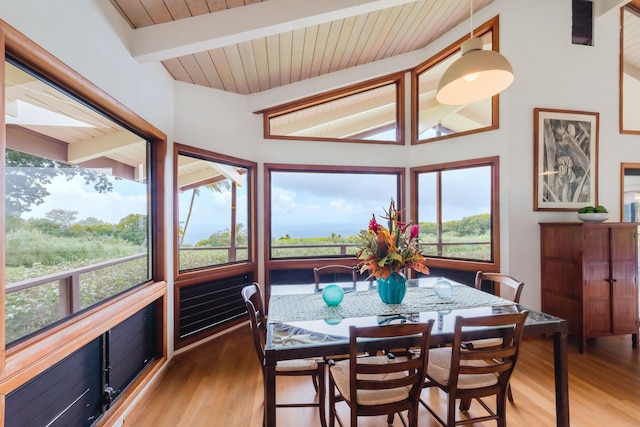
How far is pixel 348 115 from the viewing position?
4.34m

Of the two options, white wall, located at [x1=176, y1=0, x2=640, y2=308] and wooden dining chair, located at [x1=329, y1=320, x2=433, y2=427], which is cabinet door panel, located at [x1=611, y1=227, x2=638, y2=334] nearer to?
white wall, located at [x1=176, y1=0, x2=640, y2=308]

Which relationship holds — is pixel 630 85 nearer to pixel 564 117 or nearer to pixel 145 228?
pixel 564 117

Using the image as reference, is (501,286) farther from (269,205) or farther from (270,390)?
(270,390)

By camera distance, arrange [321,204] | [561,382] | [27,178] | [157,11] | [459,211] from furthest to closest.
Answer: [321,204]
[459,211]
[157,11]
[561,382]
[27,178]

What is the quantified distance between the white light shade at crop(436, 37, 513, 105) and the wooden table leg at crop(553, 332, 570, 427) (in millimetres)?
1627

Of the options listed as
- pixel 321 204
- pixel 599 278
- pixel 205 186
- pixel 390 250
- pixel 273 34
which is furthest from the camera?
pixel 321 204

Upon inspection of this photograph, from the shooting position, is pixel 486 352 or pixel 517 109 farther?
pixel 517 109

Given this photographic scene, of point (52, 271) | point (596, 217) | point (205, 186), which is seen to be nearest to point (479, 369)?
point (52, 271)

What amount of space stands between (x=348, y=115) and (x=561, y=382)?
11.9 ft

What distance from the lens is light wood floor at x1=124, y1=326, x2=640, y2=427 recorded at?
2146 millimetres

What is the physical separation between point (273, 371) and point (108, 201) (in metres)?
1.66

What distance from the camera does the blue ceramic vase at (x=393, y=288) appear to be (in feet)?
7.15

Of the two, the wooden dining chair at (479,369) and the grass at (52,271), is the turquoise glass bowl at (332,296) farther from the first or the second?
the grass at (52,271)

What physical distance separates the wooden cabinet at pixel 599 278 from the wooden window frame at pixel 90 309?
13.6 feet
